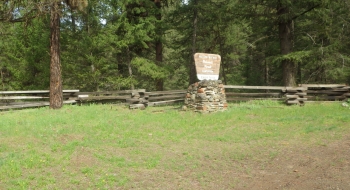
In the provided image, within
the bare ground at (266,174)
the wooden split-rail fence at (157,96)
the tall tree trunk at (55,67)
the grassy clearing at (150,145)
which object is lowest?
the bare ground at (266,174)

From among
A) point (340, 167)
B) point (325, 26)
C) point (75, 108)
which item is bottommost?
point (340, 167)

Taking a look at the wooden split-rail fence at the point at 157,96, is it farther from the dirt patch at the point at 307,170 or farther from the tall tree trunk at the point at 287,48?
the dirt patch at the point at 307,170

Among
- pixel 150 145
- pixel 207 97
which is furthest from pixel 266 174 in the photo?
pixel 207 97

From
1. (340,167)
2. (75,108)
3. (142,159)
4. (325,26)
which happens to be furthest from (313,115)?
(75,108)

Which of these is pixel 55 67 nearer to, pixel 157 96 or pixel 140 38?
pixel 157 96

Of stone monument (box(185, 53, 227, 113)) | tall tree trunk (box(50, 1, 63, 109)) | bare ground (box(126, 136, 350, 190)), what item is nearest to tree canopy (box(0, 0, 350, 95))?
tall tree trunk (box(50, 1, 63, 109))

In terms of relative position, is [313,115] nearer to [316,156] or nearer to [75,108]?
[316,156]

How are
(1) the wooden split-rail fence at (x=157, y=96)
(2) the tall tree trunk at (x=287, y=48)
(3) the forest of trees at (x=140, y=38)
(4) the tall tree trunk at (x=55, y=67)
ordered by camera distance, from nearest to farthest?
(4) the tall tree trunk at (x=55, y=67) → (1) the wooden split-rail fence at (x=157, y=96) → (3) the forest of trees at (x=140, y=38) → (2) the tall tree trunk at (x=287, y=48)

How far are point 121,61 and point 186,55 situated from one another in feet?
17.7

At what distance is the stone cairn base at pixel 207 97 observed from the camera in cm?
1149

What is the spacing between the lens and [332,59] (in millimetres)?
14633

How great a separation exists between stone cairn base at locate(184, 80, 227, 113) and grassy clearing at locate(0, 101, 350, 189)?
0.45 m

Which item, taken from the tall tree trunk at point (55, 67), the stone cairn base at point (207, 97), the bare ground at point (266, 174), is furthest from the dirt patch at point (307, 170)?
the tall tree trunk at point (55, 67)

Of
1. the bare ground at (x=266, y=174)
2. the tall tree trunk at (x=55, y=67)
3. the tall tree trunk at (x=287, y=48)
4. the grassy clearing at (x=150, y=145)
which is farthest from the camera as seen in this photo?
the tall tree trunk at (x=287, y=48)
